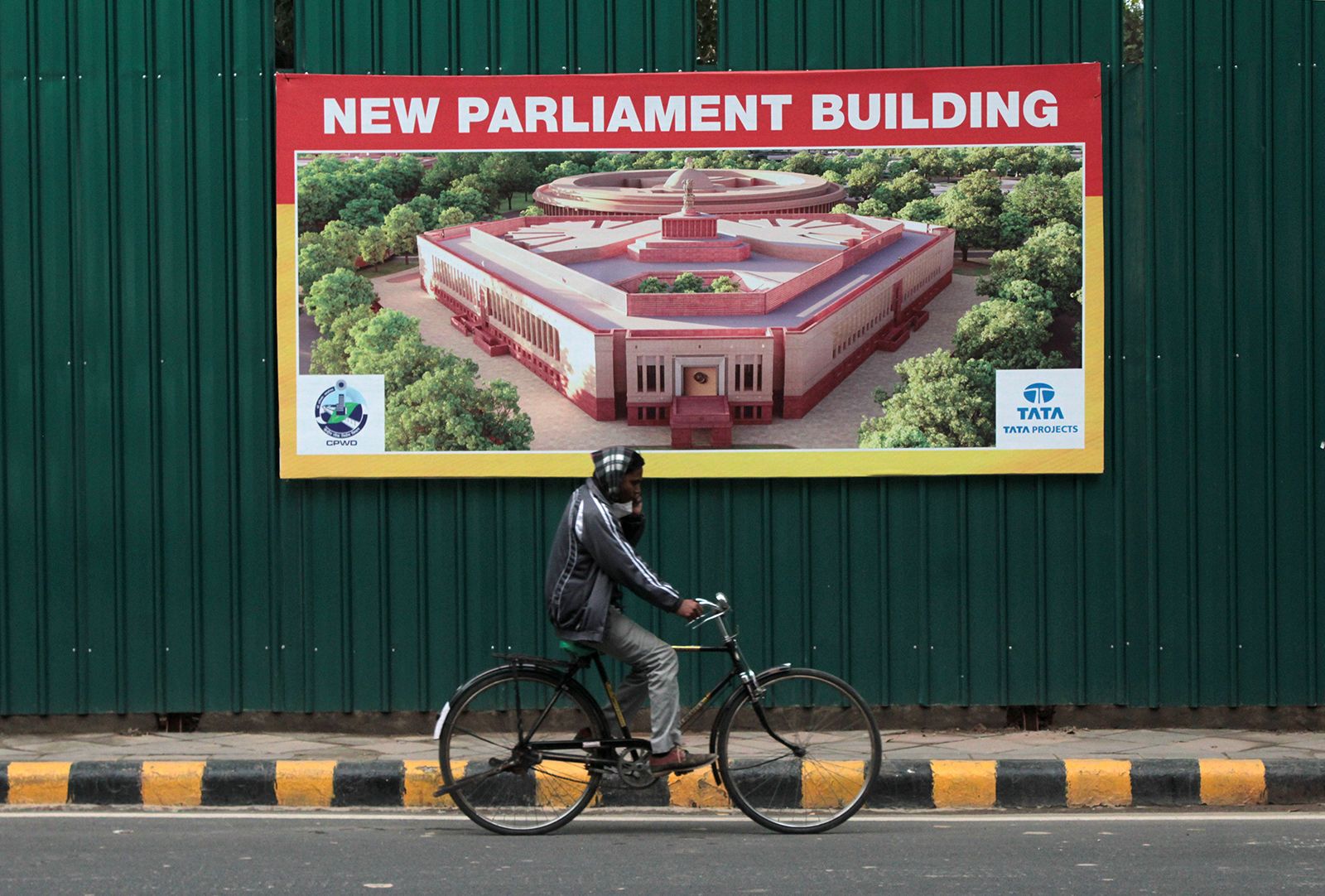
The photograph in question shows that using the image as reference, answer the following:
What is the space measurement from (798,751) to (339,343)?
324 centimetres

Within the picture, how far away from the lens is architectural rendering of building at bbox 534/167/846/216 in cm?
845

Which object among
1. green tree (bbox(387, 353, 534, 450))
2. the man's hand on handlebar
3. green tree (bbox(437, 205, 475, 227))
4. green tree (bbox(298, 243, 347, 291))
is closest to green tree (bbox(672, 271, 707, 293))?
green tree (bbox(387, 353, 534, 450))

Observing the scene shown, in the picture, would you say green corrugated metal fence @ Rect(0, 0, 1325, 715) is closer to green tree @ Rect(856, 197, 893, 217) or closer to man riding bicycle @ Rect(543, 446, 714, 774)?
green tree @ Rect(856, 197, 893, 217)

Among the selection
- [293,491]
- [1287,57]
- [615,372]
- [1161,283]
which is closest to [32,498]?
[293,491]

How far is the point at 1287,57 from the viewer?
329 inches

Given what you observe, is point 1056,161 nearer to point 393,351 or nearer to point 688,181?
point 688,181

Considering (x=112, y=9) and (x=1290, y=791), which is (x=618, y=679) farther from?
(x=112, y=9)

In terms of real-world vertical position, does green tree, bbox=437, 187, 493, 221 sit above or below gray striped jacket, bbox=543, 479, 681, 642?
above

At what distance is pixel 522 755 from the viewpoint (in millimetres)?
6938

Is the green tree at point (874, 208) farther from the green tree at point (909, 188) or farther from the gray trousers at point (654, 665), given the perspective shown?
the gray trousers at point (654, 665)

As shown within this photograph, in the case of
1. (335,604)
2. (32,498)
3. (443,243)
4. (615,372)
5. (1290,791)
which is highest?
(443,243)

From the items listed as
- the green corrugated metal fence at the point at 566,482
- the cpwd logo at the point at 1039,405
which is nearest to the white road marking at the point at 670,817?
the green corrugated metal fence at the point at 566,482

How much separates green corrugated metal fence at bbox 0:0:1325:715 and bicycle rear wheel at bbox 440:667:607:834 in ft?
5.03

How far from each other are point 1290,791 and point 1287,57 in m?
3.67
